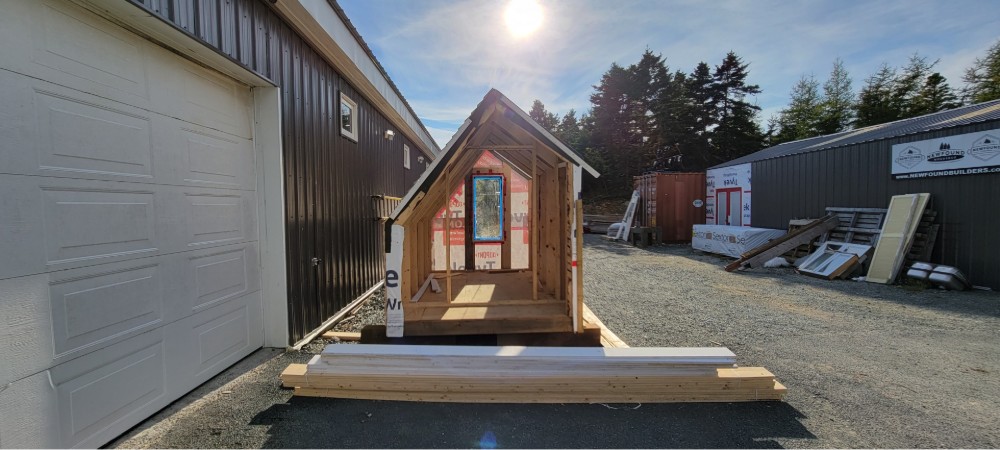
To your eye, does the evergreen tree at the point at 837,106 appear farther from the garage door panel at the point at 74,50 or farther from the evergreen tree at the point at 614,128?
the garage door panel at the point at 74,50

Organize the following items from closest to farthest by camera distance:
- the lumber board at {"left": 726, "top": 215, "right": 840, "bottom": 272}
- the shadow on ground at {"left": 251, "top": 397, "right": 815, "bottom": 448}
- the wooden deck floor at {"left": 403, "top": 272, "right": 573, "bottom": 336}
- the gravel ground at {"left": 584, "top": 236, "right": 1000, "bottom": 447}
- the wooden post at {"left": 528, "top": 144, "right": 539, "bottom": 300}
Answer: the shadow on ground at {"left": 251, "top": 397, "right": 815, "bottom": 448} → the gravel ground at {"left": 584, "top": 236, "right": 1000, "bottom": 447} → the wooden deck floor at {"left": 403, "top": 272, "right": 573, "bottom": 336} → the wooden post at {"left": 528, "top": 144, "right": 539, "bottom": 300} → the lumber board at {"left": 726, "top": 215, "right": 840, "bottom": 272}

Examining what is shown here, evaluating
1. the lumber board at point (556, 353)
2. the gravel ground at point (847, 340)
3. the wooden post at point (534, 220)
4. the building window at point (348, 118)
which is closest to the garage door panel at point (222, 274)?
the lumber board at point (556, 353)

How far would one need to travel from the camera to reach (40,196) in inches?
84.4

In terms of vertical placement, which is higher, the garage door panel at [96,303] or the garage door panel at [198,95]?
the garage door panel at [198,95]

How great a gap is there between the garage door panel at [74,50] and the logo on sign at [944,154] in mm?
12921

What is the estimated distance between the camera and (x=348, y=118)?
613cm

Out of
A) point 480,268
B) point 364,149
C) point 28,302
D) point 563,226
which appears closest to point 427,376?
point 563,226

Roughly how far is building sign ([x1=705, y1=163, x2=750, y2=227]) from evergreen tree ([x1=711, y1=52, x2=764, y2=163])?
19.3m

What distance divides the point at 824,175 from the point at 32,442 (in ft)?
48.4

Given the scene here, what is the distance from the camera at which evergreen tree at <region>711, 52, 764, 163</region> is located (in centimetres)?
3266

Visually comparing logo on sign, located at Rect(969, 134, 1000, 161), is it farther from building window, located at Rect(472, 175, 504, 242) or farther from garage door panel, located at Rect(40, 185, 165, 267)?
garage door panel, located at Rect(40, 185, 165, 267)

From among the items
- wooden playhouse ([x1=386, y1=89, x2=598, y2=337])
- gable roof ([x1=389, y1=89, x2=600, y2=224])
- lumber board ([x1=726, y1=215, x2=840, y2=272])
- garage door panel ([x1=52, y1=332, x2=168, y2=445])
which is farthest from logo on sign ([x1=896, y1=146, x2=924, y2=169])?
garage door panel ([x1=52, y1=332, x2=168, y2=445])

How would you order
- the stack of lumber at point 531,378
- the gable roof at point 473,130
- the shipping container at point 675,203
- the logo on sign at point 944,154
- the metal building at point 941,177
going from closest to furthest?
the stack of lumber at point 531,378
the gable roof at point 473,130
the metal building at point 941,177
the logo on sign at point 944,154
the shipping container at point 675,203

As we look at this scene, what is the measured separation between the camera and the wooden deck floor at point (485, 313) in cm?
391
